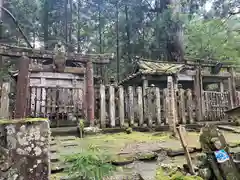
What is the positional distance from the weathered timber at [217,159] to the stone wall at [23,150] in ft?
7.21

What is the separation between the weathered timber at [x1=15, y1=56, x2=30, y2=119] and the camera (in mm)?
6297

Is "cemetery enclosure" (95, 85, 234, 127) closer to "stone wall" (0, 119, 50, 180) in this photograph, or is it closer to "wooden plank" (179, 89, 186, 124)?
"wooden plank" (179, 89, 186, 124)

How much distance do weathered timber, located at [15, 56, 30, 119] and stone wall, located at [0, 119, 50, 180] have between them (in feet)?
16.7

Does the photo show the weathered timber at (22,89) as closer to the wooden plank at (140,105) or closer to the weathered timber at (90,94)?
the weathered timber at (90,94)

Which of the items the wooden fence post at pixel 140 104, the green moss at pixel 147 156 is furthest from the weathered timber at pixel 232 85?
the green moss at pixel 147 156

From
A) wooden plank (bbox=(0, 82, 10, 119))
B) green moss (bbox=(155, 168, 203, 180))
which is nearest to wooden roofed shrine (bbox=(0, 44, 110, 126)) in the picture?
wooden plank (bbox=(0, 82, 10, 119))

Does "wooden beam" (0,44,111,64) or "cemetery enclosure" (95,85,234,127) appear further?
"wooden beam" (0,44,111,64)

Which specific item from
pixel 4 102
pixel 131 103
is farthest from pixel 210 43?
pixel 4 102

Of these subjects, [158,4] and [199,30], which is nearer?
[199,30]

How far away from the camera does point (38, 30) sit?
1752 cm

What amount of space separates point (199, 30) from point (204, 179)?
12767mm

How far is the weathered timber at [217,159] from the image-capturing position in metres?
2.46

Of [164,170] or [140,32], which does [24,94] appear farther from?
[140,32]

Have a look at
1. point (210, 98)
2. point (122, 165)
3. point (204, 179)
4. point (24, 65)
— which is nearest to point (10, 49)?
point (24, 65)
